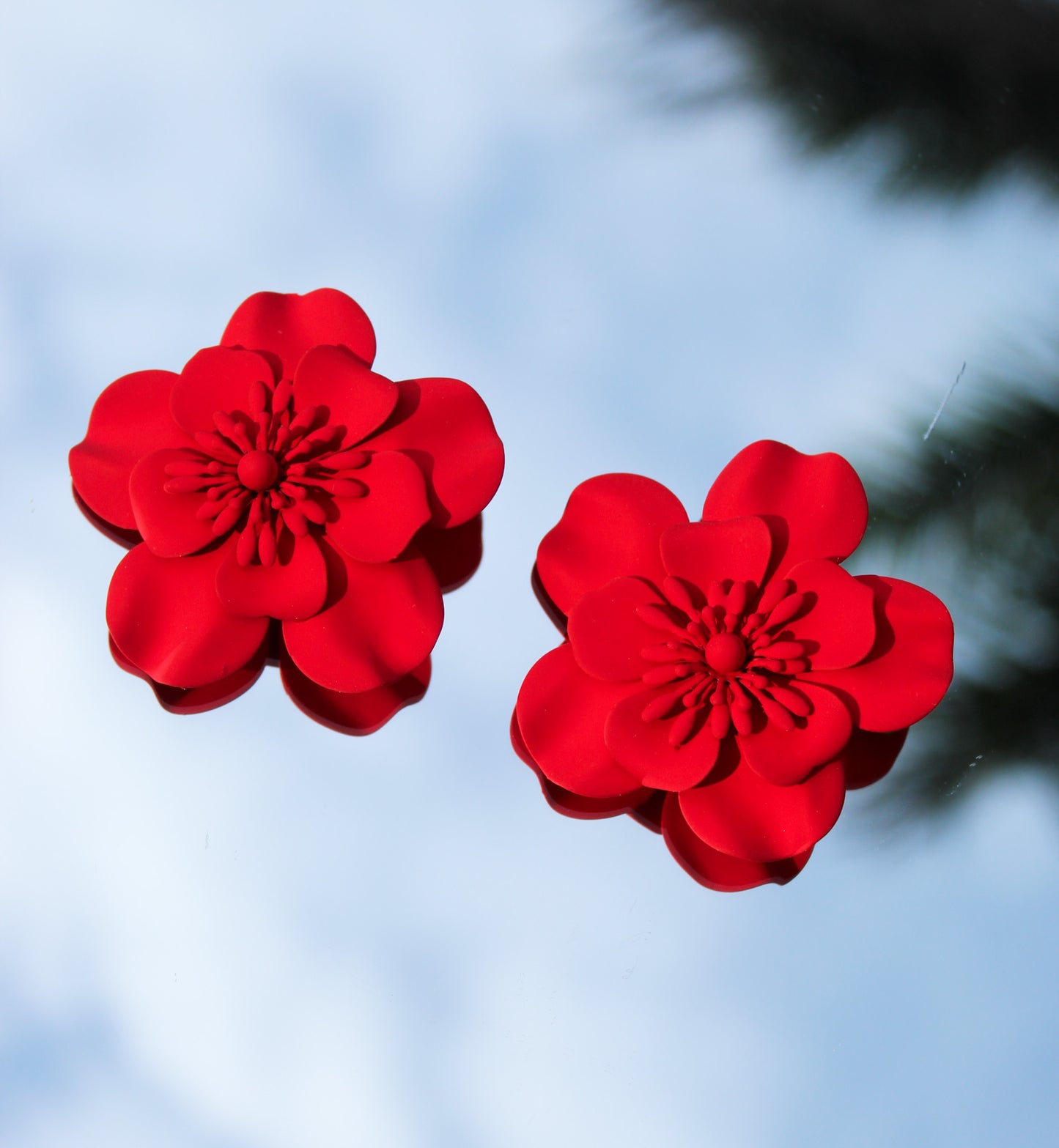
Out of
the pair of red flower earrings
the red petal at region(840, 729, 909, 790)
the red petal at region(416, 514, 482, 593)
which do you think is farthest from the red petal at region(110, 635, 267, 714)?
the red petal at region(840, 729, 909, 790)

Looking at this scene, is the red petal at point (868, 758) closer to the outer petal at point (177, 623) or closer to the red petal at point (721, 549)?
the red petal at point (721, 549)

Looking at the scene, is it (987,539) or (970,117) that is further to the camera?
(970,117)

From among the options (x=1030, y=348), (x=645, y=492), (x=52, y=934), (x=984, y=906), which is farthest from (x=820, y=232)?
(x=52, y=934)

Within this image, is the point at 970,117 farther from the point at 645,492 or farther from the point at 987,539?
the point at 645,492

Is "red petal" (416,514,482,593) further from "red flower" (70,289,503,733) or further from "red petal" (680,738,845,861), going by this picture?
"red petal" (680,738,845,861)

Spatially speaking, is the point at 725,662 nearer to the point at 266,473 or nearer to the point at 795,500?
the point at 795,500

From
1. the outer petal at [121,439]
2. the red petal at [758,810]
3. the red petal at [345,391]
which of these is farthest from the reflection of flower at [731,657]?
the outer petal at [121,439]
